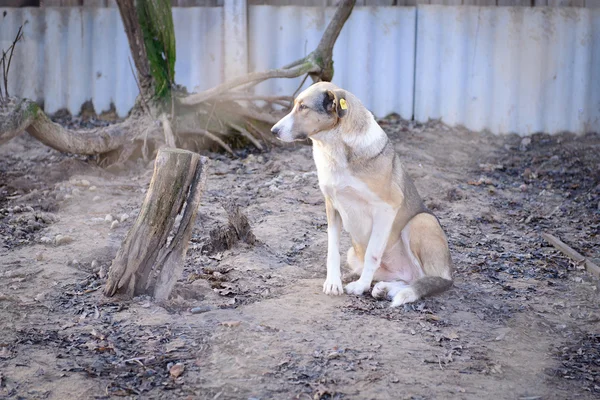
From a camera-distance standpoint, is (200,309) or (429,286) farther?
(429,286)

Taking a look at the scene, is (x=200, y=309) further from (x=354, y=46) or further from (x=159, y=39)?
(x=354, y=46)

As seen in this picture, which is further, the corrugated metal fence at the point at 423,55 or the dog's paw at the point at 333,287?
the corrugated metal fence at the point at 423,55

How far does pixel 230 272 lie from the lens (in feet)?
17.4

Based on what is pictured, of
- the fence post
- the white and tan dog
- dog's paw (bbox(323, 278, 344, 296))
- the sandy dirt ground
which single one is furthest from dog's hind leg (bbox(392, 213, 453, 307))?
the fence post

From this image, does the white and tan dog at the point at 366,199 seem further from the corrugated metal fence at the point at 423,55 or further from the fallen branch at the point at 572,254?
the corrugated metal fence at the point at 423,55

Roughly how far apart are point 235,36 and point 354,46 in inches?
62.0

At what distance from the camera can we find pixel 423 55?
32.0 feet

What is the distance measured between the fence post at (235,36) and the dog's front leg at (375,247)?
4.96 m

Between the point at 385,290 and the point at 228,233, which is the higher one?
the point at 228,233

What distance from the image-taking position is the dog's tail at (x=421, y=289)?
16.0ft

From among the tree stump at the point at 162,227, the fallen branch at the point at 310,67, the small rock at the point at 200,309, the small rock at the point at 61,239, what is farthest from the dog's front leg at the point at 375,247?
the fallen branch at the point at 310,67

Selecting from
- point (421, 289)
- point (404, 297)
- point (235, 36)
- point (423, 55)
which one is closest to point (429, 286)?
point (421, 289)

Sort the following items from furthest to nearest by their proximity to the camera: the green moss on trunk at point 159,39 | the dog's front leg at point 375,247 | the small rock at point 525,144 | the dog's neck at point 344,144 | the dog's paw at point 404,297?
1. the small rock at point 525,144
2. the green moss on trunk at point 159,39
3. the dog's front leg at point 375,247
4. the dog's neck at point 344,144
5. the dog's paw at point 404,297

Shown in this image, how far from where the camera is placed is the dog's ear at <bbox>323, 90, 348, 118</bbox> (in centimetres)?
490
